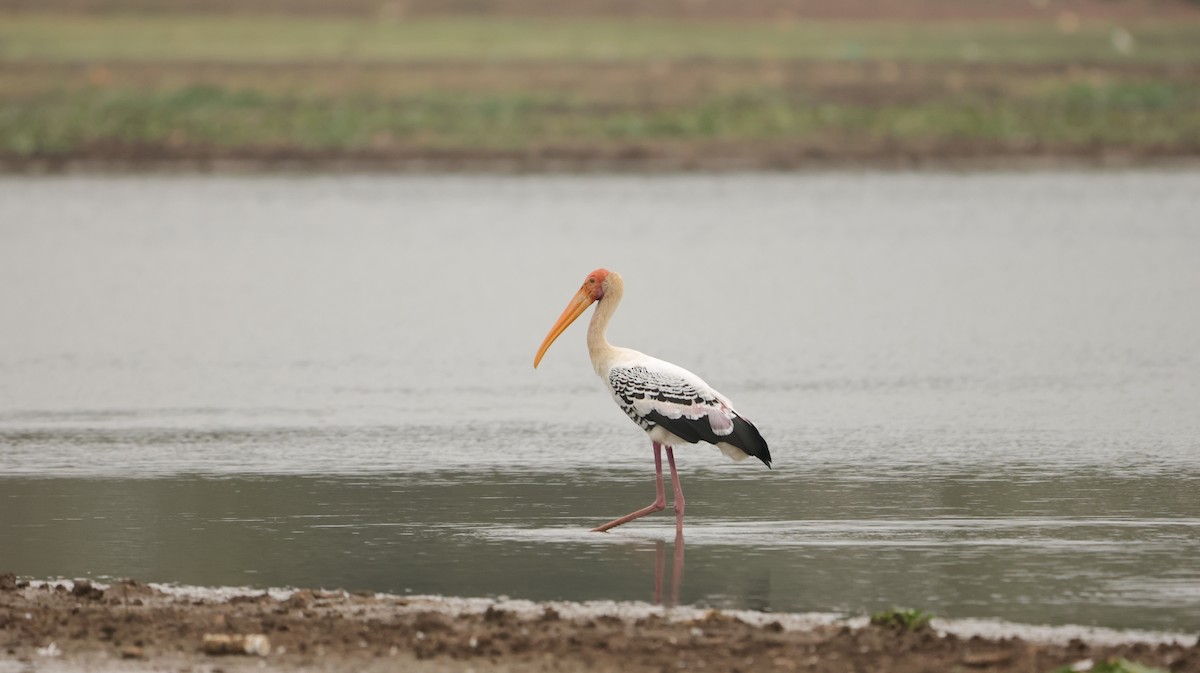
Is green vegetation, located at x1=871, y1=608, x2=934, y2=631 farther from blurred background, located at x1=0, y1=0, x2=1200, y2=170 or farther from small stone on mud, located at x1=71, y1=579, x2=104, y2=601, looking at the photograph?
blurred background, located at x1=0, y1=0, x2=1200, y2=170

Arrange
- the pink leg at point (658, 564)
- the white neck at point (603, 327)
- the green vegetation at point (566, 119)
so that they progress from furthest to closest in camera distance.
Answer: the green vegetation at point (566, 119) → the white neck at point (603, 327) → the pink leg at point (658, 564)

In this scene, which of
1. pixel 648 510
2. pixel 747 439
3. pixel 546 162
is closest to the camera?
pixel 747 439

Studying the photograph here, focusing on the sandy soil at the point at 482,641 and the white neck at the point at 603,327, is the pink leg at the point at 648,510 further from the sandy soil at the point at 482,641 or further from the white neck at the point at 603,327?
the sandy soil at the point at 482,641

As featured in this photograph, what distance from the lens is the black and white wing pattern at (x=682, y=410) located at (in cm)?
990

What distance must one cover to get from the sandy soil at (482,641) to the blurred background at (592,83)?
33.1 metres

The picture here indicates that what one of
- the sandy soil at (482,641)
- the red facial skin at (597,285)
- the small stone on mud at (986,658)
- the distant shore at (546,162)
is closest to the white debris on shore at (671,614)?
the sandy soil at (482,641)

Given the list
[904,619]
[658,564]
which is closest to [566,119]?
[658,564]

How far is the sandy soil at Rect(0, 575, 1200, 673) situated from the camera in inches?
293

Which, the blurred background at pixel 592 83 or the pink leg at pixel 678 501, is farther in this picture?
the blurred background at pixel 592 83

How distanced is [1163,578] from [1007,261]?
16587mm

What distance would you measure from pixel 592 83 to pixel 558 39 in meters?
10.9

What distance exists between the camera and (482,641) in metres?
7.74

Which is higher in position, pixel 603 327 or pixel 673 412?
pixel 603 327

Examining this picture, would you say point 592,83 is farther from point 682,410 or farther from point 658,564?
point 658,564
